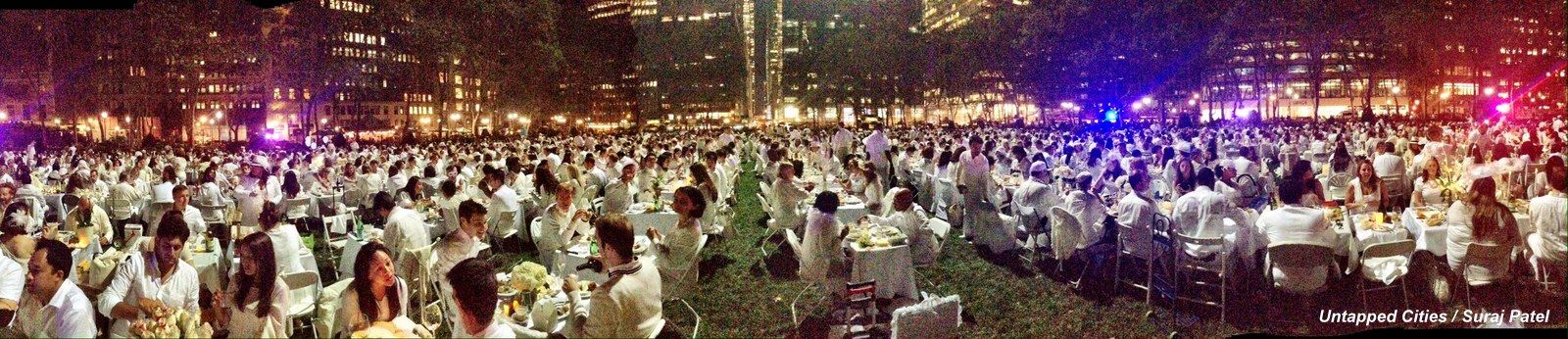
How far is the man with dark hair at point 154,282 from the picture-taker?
4.33 meters

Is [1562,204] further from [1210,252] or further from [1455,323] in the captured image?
[1210,252]

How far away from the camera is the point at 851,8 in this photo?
101 m

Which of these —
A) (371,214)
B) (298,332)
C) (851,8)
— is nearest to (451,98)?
(851,8)

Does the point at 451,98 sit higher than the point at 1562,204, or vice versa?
the point at 451,98

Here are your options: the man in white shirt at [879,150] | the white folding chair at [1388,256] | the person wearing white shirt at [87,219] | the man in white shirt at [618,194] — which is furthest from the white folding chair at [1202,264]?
the person wearing white shirt at [87,219]

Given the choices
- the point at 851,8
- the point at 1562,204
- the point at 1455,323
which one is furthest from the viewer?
the point at 851,8

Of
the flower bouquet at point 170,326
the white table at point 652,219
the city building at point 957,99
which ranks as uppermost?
the city building at point 957,99

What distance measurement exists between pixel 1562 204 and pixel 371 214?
1430cm

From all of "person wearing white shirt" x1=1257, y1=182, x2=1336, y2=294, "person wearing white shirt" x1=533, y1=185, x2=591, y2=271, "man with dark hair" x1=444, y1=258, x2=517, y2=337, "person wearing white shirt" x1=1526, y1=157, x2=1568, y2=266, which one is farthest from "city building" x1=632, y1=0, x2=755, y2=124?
"man with dark hair" x1=444, y1=258, x2=517, y2=337

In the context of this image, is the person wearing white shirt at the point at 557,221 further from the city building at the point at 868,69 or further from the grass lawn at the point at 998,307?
the city building at the point at 868,69

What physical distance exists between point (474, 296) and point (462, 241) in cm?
273

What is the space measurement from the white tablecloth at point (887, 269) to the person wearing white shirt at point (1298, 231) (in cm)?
265

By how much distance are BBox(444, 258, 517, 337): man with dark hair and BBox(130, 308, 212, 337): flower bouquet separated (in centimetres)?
161

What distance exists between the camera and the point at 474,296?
3219mm
